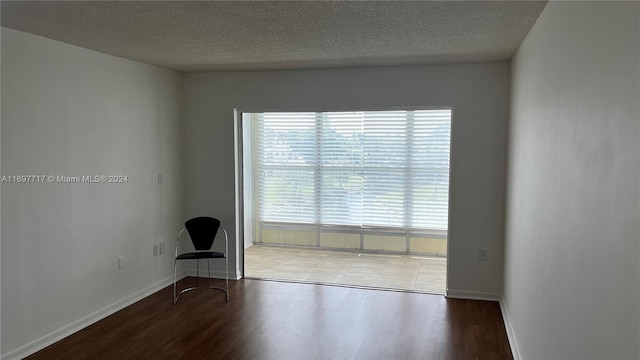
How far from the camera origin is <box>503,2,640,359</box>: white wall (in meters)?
1.33

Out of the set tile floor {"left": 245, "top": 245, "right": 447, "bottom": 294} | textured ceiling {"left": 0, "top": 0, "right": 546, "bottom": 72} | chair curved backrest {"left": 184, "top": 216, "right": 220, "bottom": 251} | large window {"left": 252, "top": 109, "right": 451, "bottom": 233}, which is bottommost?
tile floor {"left": 245, "top": 245, "right": 447, "bottom": 294}

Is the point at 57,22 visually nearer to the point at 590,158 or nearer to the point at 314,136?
the point at 590,158

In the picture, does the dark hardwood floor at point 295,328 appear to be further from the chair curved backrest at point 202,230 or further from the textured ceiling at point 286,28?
the textured ceiling at point 286,28

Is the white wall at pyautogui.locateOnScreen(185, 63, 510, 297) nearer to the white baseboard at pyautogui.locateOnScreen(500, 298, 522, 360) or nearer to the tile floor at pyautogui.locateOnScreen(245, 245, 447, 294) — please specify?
the white baseboard at pyautogui.locateOnScreen(500, 298, 522, 360)

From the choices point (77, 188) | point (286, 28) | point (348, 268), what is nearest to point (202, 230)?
point (77, 188)

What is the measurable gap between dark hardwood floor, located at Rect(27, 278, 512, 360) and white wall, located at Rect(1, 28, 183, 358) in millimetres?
264

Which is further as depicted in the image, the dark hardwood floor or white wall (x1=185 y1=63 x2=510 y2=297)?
white wall (x1=185 y1=63 x2=510 y2=297)

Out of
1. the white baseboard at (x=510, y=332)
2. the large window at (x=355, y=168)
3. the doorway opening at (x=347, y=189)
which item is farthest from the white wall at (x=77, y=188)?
the white baseboard at (x=510, y=332)

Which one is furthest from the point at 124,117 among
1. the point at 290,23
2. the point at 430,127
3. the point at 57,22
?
the point at 430,127

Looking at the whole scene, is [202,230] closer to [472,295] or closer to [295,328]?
[295,328]

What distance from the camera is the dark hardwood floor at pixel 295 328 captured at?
3.59 meters

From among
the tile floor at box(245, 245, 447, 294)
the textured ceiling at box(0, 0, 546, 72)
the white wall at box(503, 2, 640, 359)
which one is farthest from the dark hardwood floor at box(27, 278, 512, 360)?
the textured ceiling at box(0, 0, 546, 72)

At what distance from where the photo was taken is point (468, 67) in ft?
15.3

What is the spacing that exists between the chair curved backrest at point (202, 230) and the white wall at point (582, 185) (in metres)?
3.19
